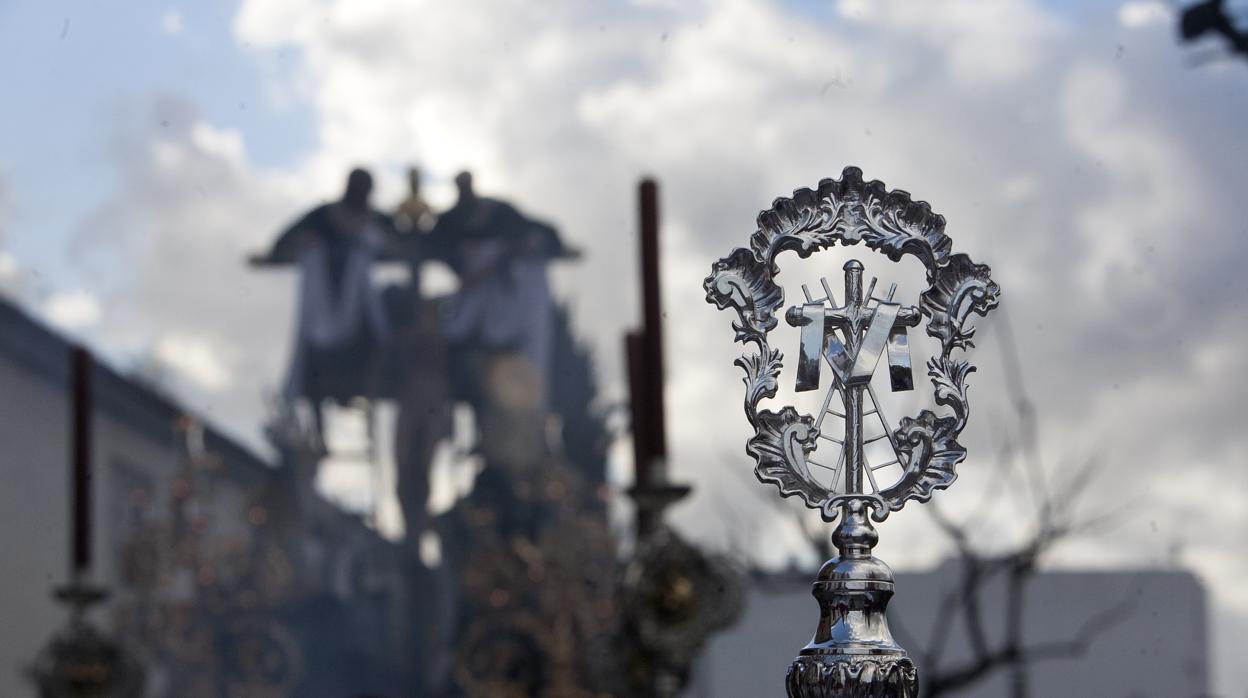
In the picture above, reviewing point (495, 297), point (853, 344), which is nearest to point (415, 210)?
point (495, 297)

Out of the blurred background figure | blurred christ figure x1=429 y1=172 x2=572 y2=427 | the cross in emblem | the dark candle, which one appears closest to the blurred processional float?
the cross in emblem

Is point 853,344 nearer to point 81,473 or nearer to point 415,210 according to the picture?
point 81,473

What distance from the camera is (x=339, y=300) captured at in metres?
10.2

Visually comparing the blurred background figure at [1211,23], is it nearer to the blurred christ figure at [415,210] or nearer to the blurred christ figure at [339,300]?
the blurred christ figure at [415,210]

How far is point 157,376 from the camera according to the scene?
1056cm

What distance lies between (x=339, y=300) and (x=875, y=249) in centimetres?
839

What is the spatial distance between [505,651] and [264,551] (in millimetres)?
1431

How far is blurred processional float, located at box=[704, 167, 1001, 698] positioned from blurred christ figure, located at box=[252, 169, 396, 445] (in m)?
8.17

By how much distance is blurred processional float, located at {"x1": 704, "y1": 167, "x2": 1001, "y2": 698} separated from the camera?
1.89m

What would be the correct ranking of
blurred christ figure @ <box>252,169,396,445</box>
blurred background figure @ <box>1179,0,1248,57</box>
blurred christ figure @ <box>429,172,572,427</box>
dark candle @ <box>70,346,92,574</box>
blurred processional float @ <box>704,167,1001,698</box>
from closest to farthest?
blurred processional float @ <box>704,167,1001,698</box>
dark candle @ <box>70,346,92,574</box>
blurred background figure @ <box>1179,0,1248,57</box>
blurred christ figure @ <box>429,172,572,427</box>
blurred christ figure @ <box>252,169,396,445</box>

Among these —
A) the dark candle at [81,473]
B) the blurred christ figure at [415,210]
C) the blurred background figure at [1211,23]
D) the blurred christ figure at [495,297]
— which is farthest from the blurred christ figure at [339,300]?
the blurred background figure at [1211,23]

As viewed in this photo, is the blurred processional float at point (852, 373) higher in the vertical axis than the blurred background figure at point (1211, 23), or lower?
lower

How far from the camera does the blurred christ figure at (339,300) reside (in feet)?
33.0

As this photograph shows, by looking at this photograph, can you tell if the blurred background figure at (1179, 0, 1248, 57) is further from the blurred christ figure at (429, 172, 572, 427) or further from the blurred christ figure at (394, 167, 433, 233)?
the blurred christ figure at (394, 167, 433, 233)
